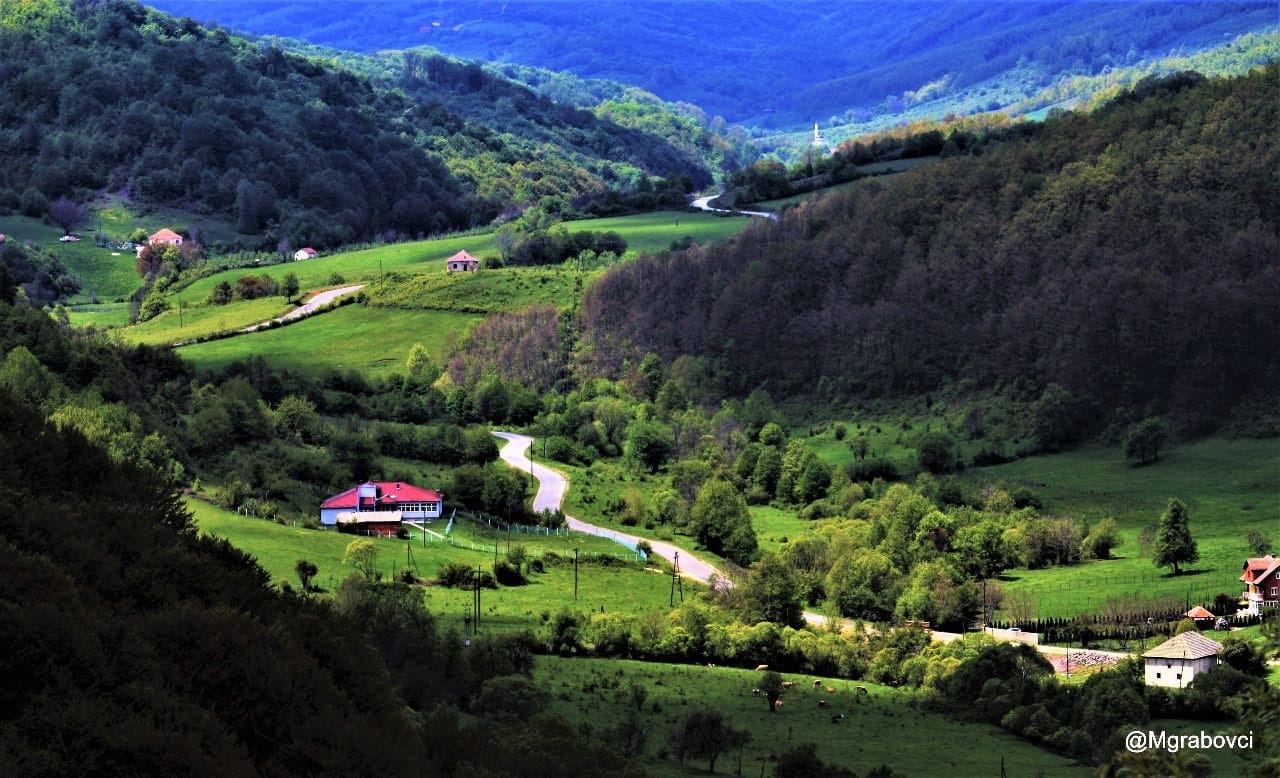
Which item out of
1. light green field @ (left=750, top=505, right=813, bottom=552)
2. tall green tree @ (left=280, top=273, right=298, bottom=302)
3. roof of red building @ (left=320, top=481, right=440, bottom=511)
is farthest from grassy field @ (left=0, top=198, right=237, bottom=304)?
light green field @ (left=750, top=505, right=813, bottom=552)

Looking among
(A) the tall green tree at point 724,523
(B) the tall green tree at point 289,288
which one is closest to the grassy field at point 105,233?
(B) the tall green tree at point 289,288

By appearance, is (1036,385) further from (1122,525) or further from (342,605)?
(342,605)

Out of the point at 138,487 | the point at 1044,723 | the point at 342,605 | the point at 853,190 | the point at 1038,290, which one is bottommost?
the point at 1044,723

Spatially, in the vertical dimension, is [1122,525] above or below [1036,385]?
below

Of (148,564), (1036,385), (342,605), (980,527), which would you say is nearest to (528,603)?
(342,605)

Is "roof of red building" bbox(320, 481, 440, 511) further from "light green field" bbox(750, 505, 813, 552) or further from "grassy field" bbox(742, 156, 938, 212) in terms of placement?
"grassy field" bbox(742, 156, 938, 212)

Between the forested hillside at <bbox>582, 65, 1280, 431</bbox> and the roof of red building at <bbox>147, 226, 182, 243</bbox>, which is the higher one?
the roof of red building at <bbox>147, 226, 182, 243</bbox>

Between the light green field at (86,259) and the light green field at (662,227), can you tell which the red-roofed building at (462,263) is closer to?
the light green field at (662,227)
